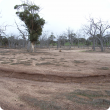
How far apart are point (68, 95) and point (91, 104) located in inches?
28.4

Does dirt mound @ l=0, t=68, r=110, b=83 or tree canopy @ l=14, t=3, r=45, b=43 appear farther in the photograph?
tree canopy @ l=14, t=3, r=45, b=43

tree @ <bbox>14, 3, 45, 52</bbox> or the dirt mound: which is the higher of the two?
tree @ <bbox>14, 3, 45, 52</bbox>

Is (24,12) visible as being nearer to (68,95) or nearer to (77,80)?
(77,80)

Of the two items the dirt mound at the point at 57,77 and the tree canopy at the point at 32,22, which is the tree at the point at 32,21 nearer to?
the tree canopy at the point at 32,22

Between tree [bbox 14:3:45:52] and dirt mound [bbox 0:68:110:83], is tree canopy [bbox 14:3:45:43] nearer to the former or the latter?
tree [bbox 14:3:45:52]

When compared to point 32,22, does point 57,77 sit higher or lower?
lower

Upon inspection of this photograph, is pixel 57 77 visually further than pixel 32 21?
No

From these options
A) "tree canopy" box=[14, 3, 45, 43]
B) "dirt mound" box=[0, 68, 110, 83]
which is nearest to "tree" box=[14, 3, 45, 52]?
"tree canopy" box=[14, 3, 45, 43]

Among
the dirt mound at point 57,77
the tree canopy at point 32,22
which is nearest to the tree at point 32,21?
the tree canopy at point 32,22

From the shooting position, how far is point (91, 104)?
9.05 feet

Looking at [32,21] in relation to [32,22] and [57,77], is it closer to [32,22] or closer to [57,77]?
[32,22]

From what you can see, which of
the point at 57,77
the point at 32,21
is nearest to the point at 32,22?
the point at 32,21

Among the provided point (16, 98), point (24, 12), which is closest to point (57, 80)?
point (16, 98)

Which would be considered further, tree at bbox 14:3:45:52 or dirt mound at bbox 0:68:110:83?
tree at bbox 14:3:45:52
